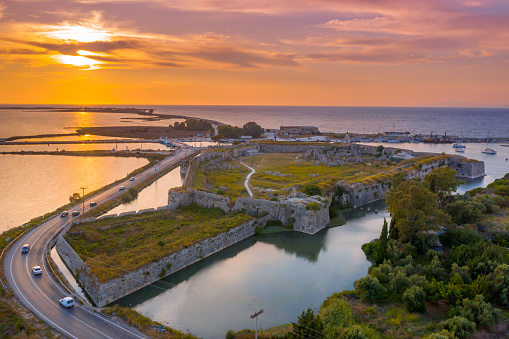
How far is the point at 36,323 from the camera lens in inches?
997

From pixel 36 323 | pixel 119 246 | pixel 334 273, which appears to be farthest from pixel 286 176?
pixel 36 323

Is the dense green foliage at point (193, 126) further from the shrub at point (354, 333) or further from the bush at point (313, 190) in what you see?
the shrub at point (354, 333)

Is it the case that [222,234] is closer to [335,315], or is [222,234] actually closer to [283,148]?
[335,315]

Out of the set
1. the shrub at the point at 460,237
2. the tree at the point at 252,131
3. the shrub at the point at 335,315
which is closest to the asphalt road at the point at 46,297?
the shrub at the point at 335,315

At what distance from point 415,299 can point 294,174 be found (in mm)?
47123

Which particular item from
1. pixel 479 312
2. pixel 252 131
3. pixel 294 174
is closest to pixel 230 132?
pixel 252 131

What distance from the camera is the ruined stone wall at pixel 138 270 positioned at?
98.9ft

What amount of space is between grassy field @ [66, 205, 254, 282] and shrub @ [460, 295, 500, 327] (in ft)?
79.4

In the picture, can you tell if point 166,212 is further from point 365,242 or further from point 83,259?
point 365,242

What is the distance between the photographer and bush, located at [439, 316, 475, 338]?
2439cm

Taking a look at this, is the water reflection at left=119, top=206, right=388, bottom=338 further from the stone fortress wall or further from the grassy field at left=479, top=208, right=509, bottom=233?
the grassy field at left=479, top=208, right=509, bottom=233

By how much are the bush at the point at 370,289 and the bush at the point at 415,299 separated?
2.11m

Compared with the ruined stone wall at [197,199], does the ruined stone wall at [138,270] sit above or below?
below

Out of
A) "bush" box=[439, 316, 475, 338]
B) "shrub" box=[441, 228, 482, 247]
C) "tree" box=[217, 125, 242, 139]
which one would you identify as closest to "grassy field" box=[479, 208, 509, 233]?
"shrub" box=[441, 228, 482, 247]
